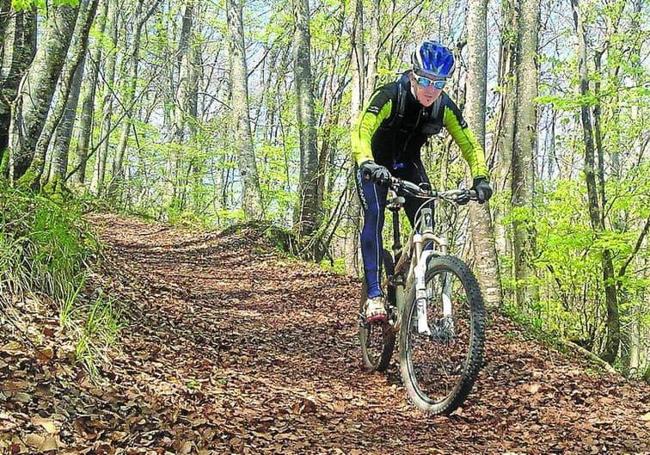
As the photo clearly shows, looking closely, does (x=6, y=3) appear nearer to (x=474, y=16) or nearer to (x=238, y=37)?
(x=474, y=16)

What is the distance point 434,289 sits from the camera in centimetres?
443

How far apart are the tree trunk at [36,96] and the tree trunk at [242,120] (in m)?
7.91

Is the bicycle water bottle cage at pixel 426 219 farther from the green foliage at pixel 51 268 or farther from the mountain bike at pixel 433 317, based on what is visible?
the green foliage at pixel 51 268

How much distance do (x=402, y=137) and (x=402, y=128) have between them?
0.32ft

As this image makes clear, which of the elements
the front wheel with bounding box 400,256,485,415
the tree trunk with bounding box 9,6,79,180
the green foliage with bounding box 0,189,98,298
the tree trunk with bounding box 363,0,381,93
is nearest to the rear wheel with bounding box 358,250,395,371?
the front wheel with bounding box 400,256,485,415

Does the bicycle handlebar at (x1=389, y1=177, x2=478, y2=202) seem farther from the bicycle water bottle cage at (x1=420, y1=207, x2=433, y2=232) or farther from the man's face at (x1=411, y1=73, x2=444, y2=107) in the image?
the man's face at (x1=411, y1=73, x2=444, y2=107)

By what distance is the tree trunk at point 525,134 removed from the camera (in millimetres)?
11438

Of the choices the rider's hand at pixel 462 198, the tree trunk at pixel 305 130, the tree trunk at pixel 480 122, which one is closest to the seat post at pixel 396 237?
the rider's hand at pixel 462 198

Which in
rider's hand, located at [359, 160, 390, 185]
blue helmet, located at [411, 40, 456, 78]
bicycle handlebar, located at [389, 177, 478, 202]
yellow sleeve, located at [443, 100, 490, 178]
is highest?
blue helmet, located at [411, 40, 456, 78]

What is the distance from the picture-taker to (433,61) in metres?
4.40

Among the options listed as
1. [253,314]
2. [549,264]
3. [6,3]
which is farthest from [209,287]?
[549,264]

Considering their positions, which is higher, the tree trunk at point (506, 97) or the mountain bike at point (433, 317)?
the tree trunk at point (506, 97)

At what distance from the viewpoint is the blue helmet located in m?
4.39

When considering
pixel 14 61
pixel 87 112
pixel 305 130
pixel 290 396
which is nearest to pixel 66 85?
pixel 14 61
